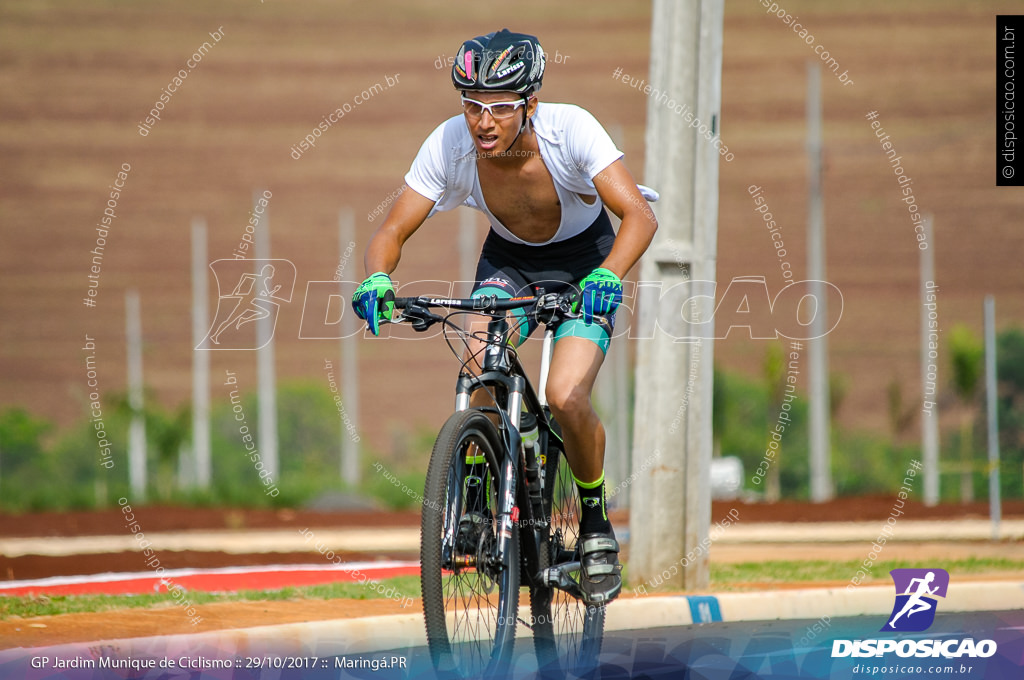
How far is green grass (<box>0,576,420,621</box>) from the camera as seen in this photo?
19.3 feet

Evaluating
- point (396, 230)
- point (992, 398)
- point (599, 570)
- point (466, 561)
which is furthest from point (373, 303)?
point (992, 398)

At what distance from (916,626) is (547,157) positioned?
120 inches

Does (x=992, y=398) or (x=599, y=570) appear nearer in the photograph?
(x=599, y=570)

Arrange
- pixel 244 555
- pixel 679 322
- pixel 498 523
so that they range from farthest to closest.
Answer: pixel 244 555 → pixel 679 322 → pixel 498 523

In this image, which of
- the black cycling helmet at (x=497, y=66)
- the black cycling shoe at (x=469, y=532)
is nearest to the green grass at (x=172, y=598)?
the black cycling shoe at (x=469, y=532)

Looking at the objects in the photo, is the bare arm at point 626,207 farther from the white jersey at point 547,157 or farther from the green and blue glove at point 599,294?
the green and blue glove at point 599,294

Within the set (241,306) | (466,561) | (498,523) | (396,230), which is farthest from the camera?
(241,306)

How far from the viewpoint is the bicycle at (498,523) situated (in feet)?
13.4

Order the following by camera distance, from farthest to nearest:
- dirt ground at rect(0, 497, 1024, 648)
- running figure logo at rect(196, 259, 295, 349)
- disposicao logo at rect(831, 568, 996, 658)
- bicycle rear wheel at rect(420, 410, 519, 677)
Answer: running figure logo at rect(196, 259, 295, 349) → dirt ground at rect(0, 497, 1024, 648) → disposicao logo at rect(831, 568, 996, 658) → bicycle rear wheel at rect(420, 410, 519, 677)

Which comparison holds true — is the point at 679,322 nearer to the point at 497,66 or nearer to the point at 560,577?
the point at 560,577

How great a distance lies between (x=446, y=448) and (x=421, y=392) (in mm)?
50993

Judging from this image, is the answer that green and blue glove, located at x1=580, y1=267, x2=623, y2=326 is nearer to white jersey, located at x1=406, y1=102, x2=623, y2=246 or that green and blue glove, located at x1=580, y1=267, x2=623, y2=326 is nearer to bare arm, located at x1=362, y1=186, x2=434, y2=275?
white jersey, located at x1=406, y1=102, x2=623, y2=246

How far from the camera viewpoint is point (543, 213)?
5.28 meters

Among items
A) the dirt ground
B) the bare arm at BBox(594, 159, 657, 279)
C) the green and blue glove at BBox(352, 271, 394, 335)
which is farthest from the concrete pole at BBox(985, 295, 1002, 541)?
the green and blue glove at BBox(352, 271, 394, 335)
